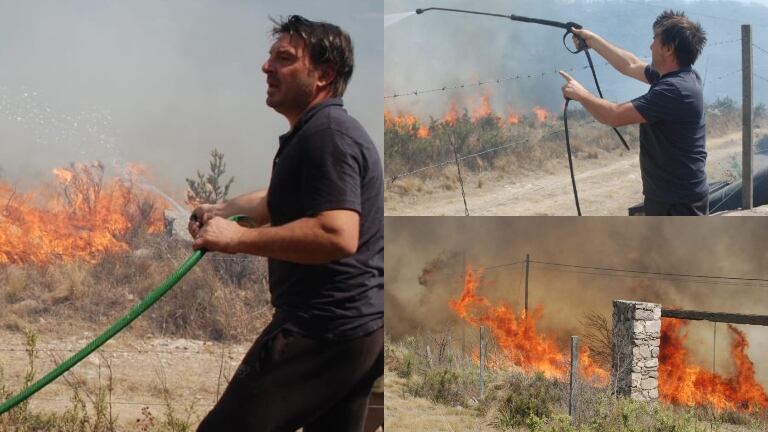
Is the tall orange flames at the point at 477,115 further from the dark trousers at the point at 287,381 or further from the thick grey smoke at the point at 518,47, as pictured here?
the dark trousers at the point at 287,381

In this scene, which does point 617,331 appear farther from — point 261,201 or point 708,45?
point 261,201

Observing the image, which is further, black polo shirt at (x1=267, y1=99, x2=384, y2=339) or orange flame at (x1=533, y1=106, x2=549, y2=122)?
orange flame at (x1=533, y1=106, x2=549, y2=122)

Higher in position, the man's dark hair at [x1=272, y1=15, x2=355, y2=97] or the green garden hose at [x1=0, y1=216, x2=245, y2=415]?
the man's dark hair at [x1=272, y1=15, x2=355, y2=97]

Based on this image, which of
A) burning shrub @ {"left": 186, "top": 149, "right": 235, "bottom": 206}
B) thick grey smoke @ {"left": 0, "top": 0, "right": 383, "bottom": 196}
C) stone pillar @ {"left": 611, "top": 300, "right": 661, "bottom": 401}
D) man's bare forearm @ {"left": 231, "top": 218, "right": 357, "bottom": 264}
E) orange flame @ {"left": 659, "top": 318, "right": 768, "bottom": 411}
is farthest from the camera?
burning shrub @ {"left": 186, "top": 149, "right": 235, "bottom": 206}

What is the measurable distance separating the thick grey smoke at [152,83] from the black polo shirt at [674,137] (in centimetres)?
339

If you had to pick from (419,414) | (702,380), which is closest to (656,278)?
(702,380)

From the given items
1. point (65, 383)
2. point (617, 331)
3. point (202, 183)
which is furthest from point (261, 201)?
point (202, 183)

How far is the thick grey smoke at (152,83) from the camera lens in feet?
27.1

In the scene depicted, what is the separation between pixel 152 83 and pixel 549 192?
13.7 feet

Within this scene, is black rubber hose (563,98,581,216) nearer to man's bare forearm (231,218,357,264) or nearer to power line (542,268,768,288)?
power line (542,268,768,288)

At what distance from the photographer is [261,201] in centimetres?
404

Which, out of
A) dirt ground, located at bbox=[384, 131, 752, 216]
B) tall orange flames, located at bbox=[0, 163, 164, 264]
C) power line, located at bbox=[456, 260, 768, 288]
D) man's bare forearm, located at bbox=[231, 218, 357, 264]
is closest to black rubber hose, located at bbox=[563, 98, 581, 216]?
dirt ground, located at bbox=[384, 131, 752, 216]

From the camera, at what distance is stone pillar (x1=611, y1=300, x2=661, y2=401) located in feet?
16.7

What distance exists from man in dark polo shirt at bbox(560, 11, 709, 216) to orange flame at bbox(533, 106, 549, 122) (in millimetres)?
327
